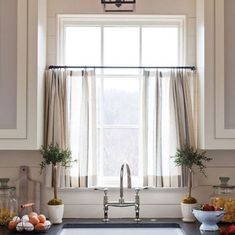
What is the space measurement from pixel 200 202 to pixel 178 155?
371 millimetres

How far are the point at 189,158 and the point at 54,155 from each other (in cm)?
86

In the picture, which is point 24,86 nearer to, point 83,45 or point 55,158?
point 55,158

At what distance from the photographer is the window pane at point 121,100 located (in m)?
3.22

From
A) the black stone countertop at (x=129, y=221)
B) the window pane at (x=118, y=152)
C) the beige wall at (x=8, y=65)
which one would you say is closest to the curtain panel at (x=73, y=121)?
the window pane at (x=118, y=152)

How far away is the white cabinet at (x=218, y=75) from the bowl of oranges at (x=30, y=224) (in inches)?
41.9

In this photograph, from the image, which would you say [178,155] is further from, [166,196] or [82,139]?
[82,139]

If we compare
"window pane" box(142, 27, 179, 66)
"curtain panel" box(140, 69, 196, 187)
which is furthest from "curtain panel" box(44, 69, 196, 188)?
"window pane" box(142, 27, 179, 66)

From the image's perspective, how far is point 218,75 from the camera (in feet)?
9.22

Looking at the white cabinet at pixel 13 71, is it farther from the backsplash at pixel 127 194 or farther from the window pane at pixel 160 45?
the window pane at pixel 160 45

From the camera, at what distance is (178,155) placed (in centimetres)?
300

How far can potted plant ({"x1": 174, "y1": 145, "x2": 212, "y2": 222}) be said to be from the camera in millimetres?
2924

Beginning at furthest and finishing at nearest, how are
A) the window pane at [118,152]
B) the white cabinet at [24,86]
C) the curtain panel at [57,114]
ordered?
the window pane at [118,152] < the curtain panel at [57,114] < the white cabinet at [24,86]

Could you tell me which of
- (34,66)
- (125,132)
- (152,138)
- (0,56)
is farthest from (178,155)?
(0,56)

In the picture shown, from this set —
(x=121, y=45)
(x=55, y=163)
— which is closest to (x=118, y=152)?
(x=55, y=163)
